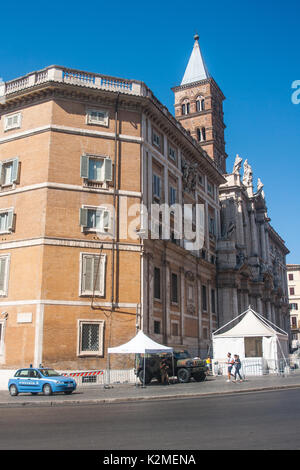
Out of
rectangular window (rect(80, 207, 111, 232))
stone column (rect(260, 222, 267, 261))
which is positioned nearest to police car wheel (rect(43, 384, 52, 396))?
rectangular window (rect(80, 207, 111, 232))

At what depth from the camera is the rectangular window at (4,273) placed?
2997 cm

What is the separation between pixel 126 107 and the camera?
3397 cm

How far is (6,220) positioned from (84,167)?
21.2 feet

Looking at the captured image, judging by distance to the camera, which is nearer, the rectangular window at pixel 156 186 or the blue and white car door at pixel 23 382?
the blue and white car door at pixel 23 382

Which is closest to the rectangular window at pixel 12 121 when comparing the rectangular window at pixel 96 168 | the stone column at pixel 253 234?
the rectangular window at pixel 96 168

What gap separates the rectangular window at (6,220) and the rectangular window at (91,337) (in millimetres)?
8090

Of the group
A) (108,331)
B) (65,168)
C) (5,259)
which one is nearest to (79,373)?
(108,331)

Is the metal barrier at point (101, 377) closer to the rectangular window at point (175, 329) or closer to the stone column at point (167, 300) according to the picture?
the stone column at point (167, 300)

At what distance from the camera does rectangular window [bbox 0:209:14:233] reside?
3089 cm

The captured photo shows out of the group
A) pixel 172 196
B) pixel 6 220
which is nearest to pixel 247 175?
pixel 172 196

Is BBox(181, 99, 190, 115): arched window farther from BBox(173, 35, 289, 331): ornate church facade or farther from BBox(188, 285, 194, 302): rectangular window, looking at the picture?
BBox(188, 285, 194, 302): rectangular window

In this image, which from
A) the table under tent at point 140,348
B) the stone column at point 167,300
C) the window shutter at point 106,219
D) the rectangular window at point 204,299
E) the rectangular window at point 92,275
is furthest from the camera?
the rectangular window at point 204,299

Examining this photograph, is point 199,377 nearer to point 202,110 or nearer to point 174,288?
point 174,288

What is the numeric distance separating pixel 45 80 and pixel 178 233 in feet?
51.5
